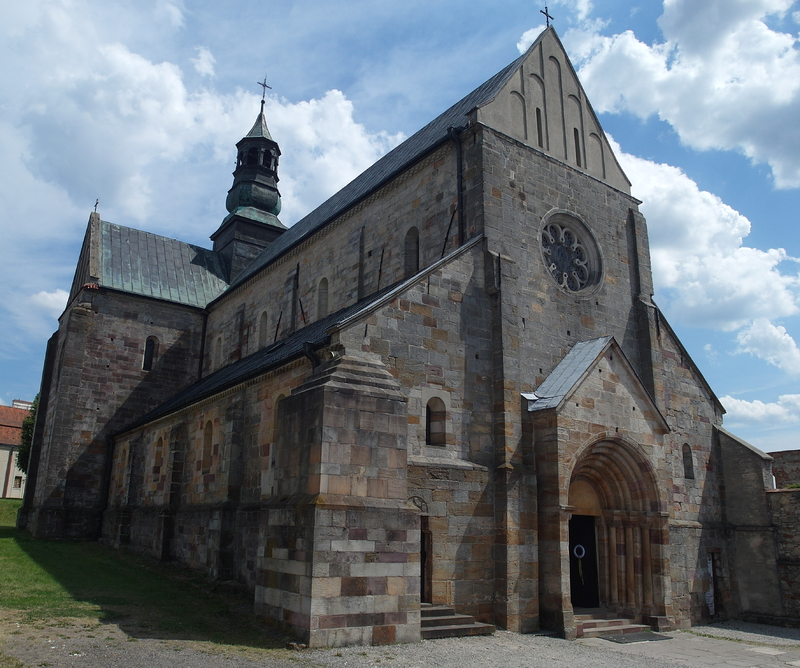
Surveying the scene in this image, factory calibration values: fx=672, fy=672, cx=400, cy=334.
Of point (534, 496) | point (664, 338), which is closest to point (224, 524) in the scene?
point (534, 496)

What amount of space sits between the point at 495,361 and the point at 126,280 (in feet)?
74.6

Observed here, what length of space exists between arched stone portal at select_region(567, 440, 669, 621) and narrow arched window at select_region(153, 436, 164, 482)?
14902mm

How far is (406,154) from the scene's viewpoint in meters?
22.2

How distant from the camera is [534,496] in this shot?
14.5m

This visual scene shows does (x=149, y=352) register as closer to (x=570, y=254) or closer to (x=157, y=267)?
(x=157, y=267)

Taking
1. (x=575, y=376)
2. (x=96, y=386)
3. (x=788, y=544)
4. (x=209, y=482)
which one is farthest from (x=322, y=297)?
(x=788, y=544)

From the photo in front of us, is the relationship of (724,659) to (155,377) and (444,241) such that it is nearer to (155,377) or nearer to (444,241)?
(444,241)

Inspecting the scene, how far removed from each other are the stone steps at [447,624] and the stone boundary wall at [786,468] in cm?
1346

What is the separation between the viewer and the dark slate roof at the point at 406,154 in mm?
19156

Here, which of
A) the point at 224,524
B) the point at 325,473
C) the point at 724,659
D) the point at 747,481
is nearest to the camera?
the point at 325,473

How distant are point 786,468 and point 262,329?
19.3 metres

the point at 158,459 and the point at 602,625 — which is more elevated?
the point at 158,459

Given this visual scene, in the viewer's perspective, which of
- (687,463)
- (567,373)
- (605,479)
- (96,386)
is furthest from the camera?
(96,386)

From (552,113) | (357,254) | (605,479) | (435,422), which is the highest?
(552,113)
